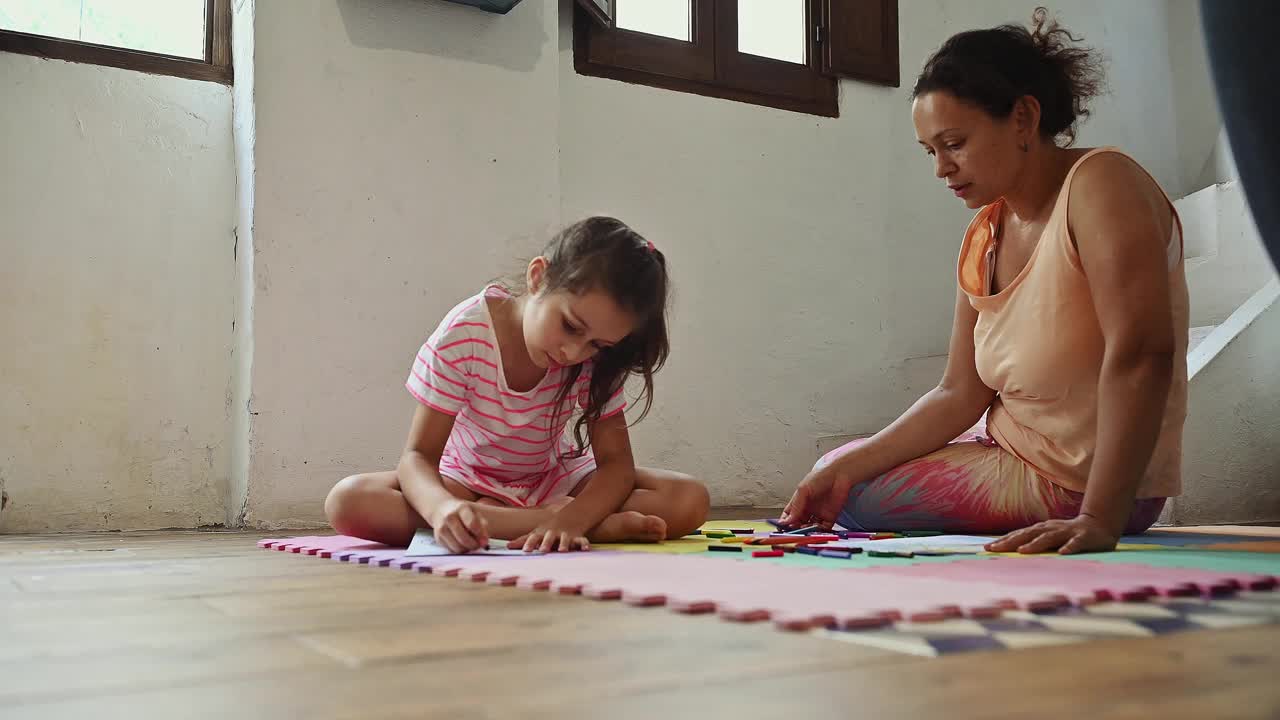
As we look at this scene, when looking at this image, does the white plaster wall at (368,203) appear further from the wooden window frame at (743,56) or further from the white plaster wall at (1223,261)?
the white plaster wall at (1223,261)

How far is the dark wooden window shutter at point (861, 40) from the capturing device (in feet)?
12.3

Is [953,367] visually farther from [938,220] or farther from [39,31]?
[39,31]

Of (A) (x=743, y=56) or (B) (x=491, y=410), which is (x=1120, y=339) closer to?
(B) (x=491, y=410)

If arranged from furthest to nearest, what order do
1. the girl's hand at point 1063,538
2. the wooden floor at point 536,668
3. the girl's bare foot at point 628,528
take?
the girl's bare foot at point 628,528
the girl's hand at point 1063,538
the wooden floor at point 536,668

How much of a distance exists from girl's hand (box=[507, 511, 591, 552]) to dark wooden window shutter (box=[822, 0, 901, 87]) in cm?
261

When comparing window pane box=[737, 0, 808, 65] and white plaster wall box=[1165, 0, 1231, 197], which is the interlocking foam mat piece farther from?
white plaster wall box=[1165, 0, 1231, 197]

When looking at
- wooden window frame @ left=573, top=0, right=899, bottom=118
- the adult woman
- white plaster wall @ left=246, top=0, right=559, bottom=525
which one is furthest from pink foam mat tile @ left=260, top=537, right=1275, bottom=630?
wooden window frame @ left=573, top=0, right=899, bottom=118

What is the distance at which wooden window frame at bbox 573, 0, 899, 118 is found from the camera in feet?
11.1

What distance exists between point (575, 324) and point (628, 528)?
352 mm

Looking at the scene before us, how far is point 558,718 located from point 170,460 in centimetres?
254

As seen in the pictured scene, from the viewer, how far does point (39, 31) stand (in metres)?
2.71

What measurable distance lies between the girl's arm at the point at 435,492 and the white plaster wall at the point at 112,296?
1.33m

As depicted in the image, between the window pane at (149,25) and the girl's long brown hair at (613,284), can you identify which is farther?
the window pane at (149,25)

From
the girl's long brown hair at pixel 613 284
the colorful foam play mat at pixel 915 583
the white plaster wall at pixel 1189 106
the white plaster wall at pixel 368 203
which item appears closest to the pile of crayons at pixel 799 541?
the colorful foam play mat at pixel 915 583
